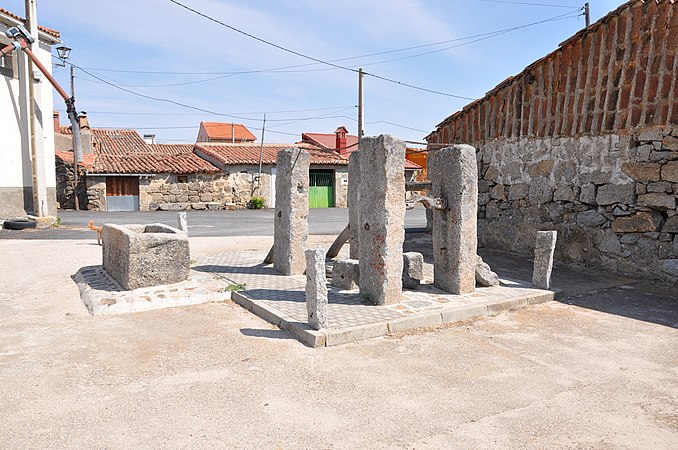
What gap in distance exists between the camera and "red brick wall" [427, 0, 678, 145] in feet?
27.1

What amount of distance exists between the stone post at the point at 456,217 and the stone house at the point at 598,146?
11.2ft

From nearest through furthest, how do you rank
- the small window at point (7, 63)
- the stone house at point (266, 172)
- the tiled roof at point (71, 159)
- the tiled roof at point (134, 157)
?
the small window at point (7, 63) < the tiled roof at point (71, 159) < the tiled roof at point (134, 157) < the stone house at point (266, 172)

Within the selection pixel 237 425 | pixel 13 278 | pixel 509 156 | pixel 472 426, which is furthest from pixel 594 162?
pixel 13 278

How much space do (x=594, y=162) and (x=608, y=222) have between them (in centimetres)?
113

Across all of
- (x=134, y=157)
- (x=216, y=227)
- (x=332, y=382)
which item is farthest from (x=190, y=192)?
(x=332, y=382)

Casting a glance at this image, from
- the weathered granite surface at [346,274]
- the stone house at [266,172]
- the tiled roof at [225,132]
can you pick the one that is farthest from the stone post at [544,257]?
the tiled roof at [225,132]

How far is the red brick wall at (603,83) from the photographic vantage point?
826cm

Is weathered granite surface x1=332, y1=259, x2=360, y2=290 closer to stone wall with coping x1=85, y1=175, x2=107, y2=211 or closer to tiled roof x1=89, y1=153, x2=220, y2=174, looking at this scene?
tiled roof x1=89, y1=153, x2=220, y2=174

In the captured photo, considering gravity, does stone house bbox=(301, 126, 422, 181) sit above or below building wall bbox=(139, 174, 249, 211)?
above

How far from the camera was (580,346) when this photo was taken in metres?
5.52

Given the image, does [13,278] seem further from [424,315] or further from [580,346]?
[580,346]

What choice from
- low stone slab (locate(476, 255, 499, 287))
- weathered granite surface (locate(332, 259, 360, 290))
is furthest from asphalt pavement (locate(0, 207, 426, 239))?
low stone slab (locate(476, 255, 499, 287))

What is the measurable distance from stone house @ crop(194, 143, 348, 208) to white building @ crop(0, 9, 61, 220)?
10.3 meters

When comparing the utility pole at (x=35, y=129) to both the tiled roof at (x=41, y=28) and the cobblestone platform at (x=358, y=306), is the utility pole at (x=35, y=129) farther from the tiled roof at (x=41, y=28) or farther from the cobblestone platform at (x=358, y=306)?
the cobblestone platform at (x=358, y=306)
